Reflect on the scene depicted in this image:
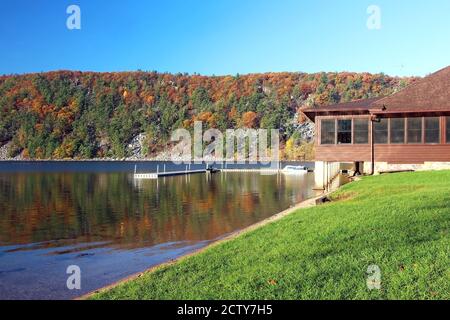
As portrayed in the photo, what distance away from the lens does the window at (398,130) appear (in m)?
34.6

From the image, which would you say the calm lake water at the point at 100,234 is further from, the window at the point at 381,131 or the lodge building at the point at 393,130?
the window at the point at 381,131

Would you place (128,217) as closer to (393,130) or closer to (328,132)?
(328,132)

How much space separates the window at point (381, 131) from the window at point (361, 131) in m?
0.66

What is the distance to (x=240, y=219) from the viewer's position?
78.9 ft

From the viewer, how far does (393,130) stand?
3481cm

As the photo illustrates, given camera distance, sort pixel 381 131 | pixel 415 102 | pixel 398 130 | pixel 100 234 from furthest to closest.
Answer: pixel 381 131 < pixel 398 130 < pixel 415 102 < pixel 100 234

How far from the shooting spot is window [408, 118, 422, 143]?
3409 cm

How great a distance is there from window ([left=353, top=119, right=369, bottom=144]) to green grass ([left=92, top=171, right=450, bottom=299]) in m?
22.1

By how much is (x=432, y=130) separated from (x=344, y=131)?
5737mm

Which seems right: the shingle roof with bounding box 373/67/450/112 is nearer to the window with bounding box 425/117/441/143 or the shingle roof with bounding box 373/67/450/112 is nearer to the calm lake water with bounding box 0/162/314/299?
the window with bounding box 425/117/441/143
